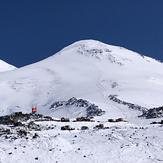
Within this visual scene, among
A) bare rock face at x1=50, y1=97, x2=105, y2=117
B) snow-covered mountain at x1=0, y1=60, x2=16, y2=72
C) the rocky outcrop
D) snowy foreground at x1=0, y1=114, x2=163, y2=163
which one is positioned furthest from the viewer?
snow-covered mountain at x1=0, y1=60, x2=16, y2=72

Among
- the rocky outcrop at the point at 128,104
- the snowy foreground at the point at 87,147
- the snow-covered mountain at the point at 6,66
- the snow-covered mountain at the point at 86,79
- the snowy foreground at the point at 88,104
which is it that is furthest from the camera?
the snow-covered mountain at the point at 6,66

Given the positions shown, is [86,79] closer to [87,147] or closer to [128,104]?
[128,104]

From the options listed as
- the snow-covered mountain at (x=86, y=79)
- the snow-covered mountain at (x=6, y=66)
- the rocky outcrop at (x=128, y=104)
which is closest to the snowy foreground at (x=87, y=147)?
the rocky outcrop at (x=128, y=104)

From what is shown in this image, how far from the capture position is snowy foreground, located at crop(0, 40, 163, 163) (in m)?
33.1

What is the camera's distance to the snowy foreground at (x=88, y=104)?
33.1 meters

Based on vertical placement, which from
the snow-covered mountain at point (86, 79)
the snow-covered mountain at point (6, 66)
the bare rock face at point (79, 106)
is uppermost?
the snow-covered mountain at point (6, 66)

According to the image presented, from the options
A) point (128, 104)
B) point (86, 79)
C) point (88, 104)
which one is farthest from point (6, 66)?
point (128, 104)

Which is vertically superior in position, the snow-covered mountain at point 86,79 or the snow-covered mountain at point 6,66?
the snow-covered mountain at point 6,66

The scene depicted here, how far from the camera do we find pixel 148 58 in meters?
169

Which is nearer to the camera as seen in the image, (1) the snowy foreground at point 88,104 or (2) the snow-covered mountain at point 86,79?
(1) the snowy foreground at point 88,104

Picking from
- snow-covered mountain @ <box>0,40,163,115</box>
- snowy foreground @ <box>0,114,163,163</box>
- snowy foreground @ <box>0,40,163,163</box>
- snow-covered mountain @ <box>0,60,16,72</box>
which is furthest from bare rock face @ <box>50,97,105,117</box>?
snow-covered mountain @ <box>0,60,16,72</box>

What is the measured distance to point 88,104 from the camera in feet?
309

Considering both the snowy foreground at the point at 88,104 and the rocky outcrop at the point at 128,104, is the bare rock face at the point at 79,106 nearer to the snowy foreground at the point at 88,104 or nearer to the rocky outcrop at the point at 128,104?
the snowy foreground at the point at 88,104

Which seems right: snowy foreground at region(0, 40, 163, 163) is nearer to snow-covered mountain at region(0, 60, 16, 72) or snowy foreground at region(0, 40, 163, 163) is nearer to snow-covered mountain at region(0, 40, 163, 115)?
snow-covered mountain at region(0, 40, 163, 115)
